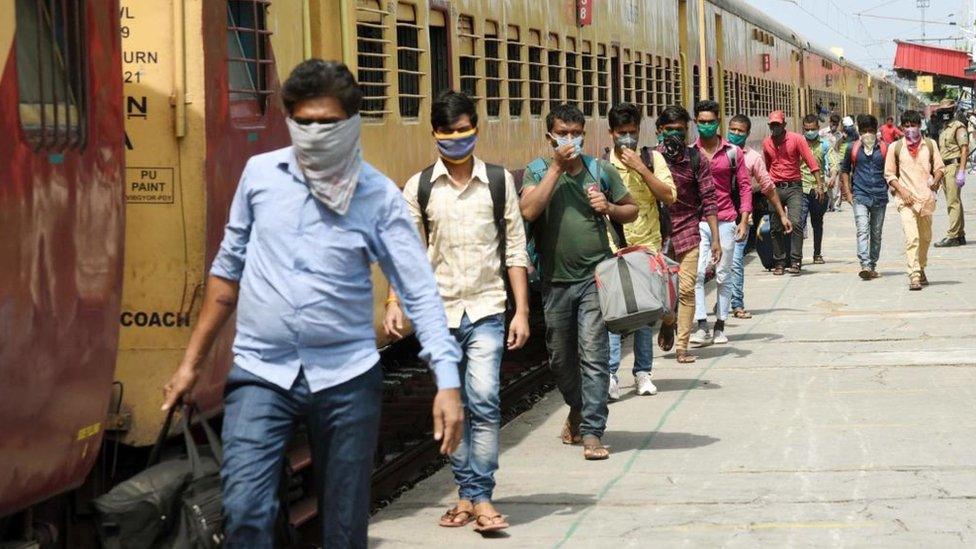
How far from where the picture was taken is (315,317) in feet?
16.4

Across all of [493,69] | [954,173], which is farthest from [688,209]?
[954,173]

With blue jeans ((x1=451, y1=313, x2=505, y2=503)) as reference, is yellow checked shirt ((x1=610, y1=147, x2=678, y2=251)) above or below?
above

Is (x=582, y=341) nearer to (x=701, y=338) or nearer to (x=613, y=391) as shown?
(x=613, y=391)

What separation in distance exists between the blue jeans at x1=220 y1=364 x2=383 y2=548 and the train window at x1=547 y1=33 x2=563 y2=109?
373 inches

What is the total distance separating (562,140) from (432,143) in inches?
91.6

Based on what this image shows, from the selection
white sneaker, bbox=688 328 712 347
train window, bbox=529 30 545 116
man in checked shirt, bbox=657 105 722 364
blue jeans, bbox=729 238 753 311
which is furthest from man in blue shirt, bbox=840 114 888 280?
man in checked shirt, bbox=657 105 722 364

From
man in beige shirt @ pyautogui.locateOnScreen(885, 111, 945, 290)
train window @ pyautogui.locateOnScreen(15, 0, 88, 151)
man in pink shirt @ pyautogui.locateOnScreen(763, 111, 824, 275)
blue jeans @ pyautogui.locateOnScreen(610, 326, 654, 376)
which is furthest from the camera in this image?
man in pink shirt @ pyautogui.locateOnScreen(763, 111, 824, 275)

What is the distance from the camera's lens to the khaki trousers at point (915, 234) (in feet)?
57.5

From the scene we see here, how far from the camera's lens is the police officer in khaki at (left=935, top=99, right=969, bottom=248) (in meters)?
23.5

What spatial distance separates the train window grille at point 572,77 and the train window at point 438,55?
4.01 meters

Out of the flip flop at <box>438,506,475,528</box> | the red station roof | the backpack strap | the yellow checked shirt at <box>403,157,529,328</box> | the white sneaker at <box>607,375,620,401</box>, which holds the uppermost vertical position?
the red station roof

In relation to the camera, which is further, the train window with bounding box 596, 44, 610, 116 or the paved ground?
the train window with bounding box 596, 44, 610, 116

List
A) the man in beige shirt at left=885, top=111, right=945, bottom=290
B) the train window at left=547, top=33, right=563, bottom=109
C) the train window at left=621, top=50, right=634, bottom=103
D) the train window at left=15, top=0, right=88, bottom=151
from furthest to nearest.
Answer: the train window at left=621, top=50, right=634, bottom=103 → the man in beige shirt at left=885, top=111, right=945, bottom=290 → the train window at left=547, top=33, right=563, bottom=109 → the train window at left=15, top=0, right=88, bottom=151

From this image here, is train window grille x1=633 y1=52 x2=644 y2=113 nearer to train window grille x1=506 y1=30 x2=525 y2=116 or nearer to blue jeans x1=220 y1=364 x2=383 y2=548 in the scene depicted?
train window grille x1=506 y1=30 x2=525 y2=116
